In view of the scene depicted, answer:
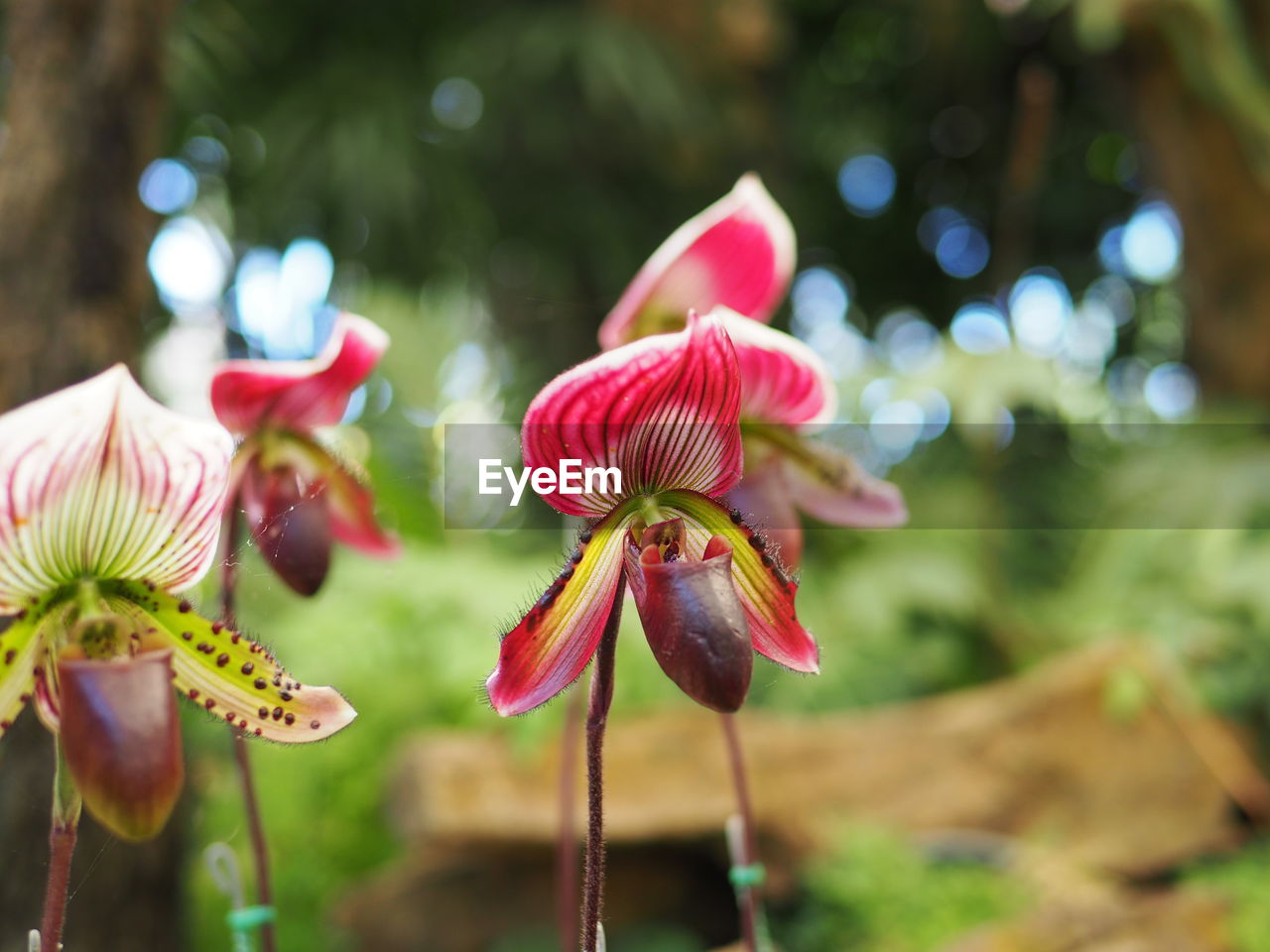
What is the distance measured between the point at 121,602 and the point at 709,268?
275 millimetres

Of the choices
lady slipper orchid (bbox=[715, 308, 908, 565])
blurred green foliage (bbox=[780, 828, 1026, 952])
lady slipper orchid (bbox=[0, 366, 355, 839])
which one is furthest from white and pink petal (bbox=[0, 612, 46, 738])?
blurred green foliage (bbox=[780, 828, 1026, 952])

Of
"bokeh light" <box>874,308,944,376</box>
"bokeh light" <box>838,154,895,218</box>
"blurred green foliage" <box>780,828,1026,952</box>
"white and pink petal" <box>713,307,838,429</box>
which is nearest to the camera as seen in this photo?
"white and pink petal" <box>713,307,838,429</box>

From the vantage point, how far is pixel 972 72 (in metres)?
2.59

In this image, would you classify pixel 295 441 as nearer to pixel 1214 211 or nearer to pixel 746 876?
pixel 746 876

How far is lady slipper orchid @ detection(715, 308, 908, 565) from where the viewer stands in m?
0.38

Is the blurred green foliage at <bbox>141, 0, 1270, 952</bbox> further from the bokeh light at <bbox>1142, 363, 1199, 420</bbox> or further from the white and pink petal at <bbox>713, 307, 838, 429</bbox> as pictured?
the white and pink petal at <bbox>713, 307, 838, 429</bbox>

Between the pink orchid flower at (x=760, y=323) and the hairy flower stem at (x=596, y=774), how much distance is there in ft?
0.53

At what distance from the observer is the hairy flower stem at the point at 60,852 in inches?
9.6

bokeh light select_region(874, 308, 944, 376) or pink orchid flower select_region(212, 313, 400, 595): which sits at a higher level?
bokeh light select_region(874, 308, 944, 376)

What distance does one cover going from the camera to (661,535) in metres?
0.27

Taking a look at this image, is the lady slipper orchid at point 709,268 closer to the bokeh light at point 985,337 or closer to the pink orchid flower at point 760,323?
the pink orchid flower at point 760,323

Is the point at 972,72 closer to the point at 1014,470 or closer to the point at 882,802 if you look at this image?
→ the point at 1014,470

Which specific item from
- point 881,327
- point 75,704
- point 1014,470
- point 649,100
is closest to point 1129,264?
point 881,327

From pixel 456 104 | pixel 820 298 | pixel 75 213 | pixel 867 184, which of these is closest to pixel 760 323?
pixel 75 213
